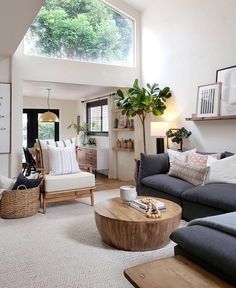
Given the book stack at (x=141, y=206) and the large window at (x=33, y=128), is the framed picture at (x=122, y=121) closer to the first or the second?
the large window at (x=33, y=128)

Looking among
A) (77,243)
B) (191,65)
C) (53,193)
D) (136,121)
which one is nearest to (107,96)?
(136,121)

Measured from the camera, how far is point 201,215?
3096 mm

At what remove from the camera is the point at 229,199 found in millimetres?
2760

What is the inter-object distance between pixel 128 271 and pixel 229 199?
166 centimetres

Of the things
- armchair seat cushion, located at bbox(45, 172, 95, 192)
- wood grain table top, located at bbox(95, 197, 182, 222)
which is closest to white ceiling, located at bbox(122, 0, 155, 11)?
armchair seat cushion, located at bbox(45, 172, 95, 192)

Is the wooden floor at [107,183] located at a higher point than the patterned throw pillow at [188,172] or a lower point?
lower

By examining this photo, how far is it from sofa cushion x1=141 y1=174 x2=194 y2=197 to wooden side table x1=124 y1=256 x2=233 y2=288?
73.3 inches

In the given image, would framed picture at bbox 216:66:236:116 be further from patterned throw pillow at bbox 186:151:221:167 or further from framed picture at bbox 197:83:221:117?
patterned throw pillow at bbox 186:151:221:167

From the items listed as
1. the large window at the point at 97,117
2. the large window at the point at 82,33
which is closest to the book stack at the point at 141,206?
A: the large window at the point at 82,33

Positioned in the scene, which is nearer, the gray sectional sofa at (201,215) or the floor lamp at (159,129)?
the gray sectional sofa at (201,215)

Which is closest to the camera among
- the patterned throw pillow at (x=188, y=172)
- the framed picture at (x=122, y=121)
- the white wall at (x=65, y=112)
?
the patterned throw pillow at (x=188, y=172)

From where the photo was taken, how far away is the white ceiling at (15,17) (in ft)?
8.80

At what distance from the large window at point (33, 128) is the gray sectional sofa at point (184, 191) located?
5.20m

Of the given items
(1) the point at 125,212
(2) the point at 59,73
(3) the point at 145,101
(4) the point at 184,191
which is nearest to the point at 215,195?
(4) the point at 184,191
